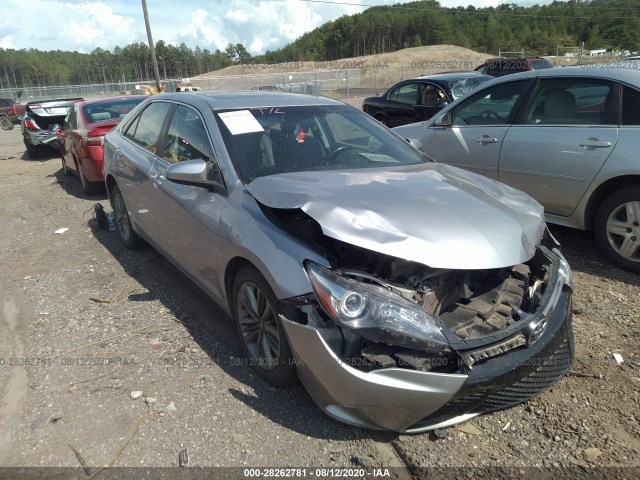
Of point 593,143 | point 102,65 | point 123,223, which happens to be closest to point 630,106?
point 593,143

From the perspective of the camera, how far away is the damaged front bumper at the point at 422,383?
2102mm

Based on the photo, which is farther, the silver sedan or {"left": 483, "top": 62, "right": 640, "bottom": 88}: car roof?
{"left": 483, "top": 62, "right": 640, "bottom": 88}: car roof

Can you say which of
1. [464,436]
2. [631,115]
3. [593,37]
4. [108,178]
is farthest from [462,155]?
[593,37]

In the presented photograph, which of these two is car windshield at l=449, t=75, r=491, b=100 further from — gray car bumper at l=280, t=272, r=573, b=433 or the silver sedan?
gray car bumper at l=280, t=272, r=573, b=433

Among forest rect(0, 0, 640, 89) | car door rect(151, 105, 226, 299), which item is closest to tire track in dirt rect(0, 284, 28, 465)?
car door rect(151, 105, 226, 299)

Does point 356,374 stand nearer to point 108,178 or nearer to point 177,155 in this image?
point 177,155

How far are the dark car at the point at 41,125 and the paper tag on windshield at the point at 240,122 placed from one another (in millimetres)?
11064

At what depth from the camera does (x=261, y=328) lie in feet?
9.24

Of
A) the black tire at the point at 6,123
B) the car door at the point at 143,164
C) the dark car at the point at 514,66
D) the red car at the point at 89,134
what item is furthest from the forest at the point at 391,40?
the car door at the point at 143,164

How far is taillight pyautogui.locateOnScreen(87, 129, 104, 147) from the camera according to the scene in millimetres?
7363

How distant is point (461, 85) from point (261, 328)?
842 centimetres

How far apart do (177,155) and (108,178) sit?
214 cm

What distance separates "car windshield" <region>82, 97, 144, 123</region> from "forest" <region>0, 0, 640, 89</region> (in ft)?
228

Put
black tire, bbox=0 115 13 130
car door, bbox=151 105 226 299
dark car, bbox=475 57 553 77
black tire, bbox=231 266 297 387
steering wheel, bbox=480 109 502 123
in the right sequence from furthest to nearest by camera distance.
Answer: black tire, bbox=0 115 13 130
dark car, bbox=475 57 553 77
steering wheel, bbox=480 109 502 123
car door, bbox=151 105 226 299
black tire, bbox=231 266 297 387
